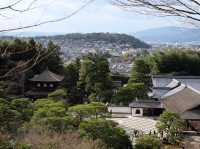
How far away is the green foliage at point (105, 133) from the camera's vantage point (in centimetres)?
939

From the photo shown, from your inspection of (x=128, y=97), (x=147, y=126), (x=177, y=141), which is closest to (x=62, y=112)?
(x=177, y=141)

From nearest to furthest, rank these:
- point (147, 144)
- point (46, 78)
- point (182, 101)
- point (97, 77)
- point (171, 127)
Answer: point (147, 144), point (171, 127), point (182, 101), point (97, 77), point (46, 78)

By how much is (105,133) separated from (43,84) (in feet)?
35.7

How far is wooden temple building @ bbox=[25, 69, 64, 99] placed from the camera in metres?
19.6

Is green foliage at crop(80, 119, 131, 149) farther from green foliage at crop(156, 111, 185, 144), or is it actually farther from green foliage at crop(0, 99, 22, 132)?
green foliage at crop(156, 111, 185, 144)

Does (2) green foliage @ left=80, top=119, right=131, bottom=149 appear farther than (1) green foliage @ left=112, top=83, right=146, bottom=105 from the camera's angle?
No

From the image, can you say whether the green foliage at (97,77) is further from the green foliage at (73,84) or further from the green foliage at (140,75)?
the green foliage at (140,75)

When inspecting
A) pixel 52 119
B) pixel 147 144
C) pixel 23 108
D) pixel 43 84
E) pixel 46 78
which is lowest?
pixel 43 84

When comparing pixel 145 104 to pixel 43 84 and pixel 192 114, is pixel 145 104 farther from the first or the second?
pixel 43 84

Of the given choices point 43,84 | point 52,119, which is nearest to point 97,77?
point 43,84

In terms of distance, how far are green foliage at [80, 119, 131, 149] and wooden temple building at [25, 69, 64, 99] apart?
10.1 m

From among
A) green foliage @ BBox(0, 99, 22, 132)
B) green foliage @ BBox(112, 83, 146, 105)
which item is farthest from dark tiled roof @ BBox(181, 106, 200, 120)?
green foliage @ BBox(0, 99, 22, 132)

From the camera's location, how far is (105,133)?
31.1 ft

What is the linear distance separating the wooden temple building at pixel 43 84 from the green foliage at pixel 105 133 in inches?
396
